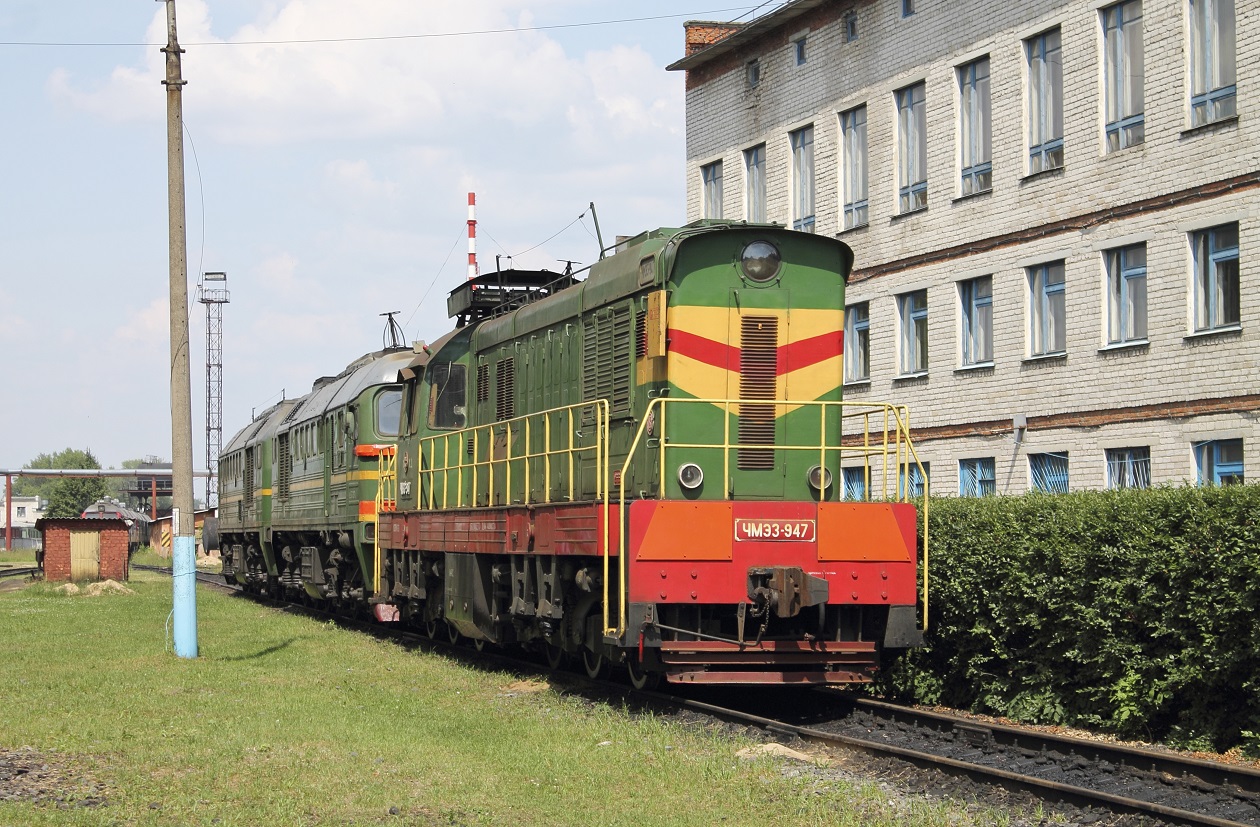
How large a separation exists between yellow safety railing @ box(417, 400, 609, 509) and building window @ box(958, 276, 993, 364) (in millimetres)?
10352

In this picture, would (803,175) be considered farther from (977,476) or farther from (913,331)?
(977,476)

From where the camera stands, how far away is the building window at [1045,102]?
21406 mm

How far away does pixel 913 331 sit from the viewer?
25000mm

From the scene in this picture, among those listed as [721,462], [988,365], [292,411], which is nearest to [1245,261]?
[988,365]

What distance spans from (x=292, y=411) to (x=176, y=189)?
10.4 metres

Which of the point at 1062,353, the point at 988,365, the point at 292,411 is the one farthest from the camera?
the point at 292,411

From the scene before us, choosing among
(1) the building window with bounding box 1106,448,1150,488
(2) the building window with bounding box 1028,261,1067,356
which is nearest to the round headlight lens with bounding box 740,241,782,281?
(1) the building window with bounding box 1106,448,1150,488

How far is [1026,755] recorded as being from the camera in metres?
9.33

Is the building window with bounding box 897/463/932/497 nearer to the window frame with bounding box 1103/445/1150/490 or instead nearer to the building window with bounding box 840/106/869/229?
the window frame with bounding box 1103/445/1150/490

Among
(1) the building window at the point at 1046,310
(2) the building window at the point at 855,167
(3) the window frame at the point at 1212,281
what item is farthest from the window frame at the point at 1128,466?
(2) the building window at the point at 855,167

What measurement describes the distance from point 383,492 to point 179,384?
370 cm

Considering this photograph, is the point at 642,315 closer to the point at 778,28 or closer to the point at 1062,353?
the point at 1062,353

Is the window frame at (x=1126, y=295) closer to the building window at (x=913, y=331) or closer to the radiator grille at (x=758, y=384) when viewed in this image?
the building window at (x=913, y=331)

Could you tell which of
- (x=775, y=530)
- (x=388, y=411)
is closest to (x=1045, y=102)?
(x=388, y=411)
